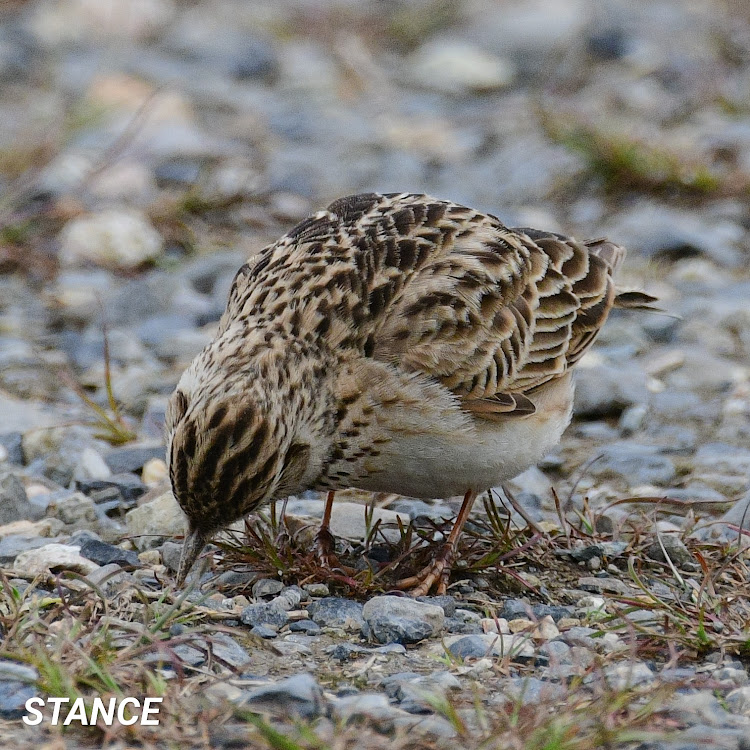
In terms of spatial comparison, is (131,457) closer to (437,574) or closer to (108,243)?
(437,574)

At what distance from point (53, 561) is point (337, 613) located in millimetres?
1227

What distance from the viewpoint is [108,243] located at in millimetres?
10641

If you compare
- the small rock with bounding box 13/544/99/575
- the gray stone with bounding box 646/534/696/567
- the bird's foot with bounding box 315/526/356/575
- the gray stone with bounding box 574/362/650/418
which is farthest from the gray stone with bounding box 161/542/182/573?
the gray stone with bounding box 574/362/650/418

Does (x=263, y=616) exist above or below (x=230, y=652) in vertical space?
below

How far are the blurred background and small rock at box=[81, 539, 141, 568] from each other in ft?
3.85

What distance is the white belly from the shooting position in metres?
5.50

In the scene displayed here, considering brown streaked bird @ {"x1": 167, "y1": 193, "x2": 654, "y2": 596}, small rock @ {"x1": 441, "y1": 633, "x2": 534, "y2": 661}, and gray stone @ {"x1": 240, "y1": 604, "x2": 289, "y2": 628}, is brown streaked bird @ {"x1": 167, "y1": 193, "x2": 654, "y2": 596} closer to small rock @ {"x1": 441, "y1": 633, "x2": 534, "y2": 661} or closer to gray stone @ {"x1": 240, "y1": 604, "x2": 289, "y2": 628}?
gray stone @ {"x1": 240, "y1": 604, "x2": 289, "y2": 628}

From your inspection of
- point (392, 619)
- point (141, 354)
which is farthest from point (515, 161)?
point (392, 619)

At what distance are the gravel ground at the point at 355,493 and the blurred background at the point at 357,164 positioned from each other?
0.04m

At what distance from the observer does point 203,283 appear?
33.3 ft

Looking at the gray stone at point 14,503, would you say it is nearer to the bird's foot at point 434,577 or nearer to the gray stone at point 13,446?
the gray stone at point 13,446

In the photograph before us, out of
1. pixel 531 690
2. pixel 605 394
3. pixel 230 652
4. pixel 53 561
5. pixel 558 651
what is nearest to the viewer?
pixel 531 690

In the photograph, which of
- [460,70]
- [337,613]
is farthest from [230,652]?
[460,70]

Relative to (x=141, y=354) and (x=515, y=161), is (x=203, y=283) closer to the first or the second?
(x=141, y=354)
